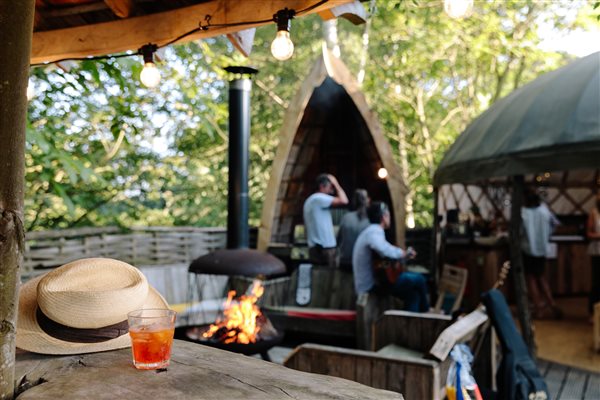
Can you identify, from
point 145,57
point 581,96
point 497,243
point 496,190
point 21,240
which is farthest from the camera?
point 496,190

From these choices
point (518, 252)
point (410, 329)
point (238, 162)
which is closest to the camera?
point (410, 329)

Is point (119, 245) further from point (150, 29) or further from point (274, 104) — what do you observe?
point (274, 104)

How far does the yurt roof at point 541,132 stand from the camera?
425 cm

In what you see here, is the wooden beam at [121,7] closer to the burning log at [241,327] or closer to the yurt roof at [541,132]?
the burning log at [241,327]

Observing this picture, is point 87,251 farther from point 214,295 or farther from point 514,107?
point 514,107

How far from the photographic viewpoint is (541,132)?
4.54m

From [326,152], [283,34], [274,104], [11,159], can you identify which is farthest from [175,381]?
[274,104]

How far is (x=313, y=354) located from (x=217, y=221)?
9245mm

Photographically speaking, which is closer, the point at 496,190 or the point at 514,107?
the point at 514,107

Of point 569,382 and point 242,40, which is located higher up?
point 242,40

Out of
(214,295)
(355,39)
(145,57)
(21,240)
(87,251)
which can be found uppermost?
(355,39)

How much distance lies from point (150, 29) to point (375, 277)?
3498mm

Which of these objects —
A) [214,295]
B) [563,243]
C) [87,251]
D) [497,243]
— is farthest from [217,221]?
[563,243]

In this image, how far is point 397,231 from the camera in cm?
768
